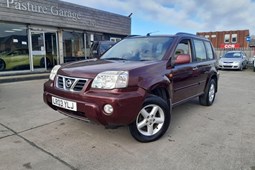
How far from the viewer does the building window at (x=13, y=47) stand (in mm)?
10234

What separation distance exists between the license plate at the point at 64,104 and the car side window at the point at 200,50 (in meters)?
2.85

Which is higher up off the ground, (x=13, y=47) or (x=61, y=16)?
(x=61, y=16)

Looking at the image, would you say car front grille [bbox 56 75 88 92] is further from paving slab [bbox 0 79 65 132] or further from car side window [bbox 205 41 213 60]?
car side window [bbox 205 41 213 60]

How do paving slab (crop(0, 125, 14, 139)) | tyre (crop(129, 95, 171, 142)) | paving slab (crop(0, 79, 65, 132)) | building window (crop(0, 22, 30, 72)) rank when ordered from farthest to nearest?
building window (crop(0, 22, 30, 72)) → paving slab (crop(0, 79, 65, 132)) → paving slab (crop(0, 125, 14, 139)) → tyre (crop(129, 95, 171, 142))

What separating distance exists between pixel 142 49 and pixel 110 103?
157cm

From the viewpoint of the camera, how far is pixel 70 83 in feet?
10.2

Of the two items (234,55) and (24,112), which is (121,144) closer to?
(24,112)

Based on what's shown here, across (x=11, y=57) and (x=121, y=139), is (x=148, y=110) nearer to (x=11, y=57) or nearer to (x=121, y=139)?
(x=121, y=139)

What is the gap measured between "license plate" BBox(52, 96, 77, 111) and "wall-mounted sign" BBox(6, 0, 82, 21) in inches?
338

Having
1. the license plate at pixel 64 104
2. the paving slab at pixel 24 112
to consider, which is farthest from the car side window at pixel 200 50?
the paving slab at pixel 24 112

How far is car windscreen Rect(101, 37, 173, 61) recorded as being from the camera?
146 inches

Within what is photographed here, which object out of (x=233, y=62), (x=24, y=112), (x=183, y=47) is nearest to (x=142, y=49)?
(x=183, y=47)

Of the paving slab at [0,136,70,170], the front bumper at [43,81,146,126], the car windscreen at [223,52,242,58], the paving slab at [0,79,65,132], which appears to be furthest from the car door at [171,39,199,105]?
the car windscreen at [223,52,242,58]

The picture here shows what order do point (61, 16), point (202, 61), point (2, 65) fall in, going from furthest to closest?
point (61, 16) → point (2, 65) → point (202, 61)
